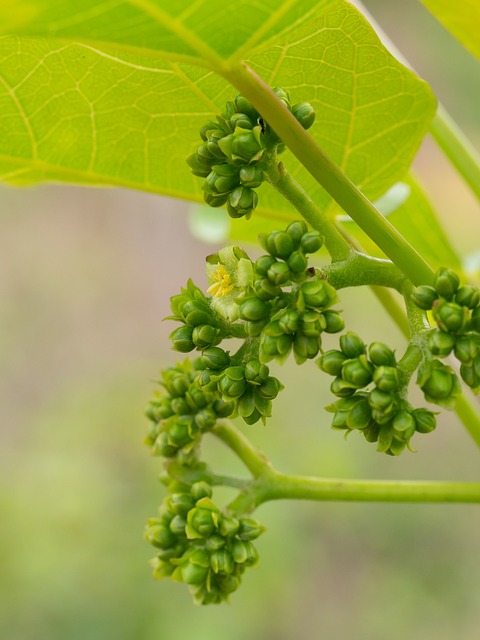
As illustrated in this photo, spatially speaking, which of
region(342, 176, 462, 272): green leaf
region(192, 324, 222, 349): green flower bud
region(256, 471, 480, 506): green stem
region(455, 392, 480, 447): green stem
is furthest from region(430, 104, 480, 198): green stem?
region(192, 324, 222, 349): green flower bud

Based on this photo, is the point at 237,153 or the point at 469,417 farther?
the point at 469,417

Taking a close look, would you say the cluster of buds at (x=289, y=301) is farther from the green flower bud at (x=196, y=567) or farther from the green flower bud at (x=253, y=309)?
the green flower bud at (x=196, y=567)

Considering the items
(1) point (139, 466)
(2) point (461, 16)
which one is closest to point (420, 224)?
(2) point (461, 16)

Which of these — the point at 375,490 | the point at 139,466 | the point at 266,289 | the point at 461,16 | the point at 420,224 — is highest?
the point at 139,466

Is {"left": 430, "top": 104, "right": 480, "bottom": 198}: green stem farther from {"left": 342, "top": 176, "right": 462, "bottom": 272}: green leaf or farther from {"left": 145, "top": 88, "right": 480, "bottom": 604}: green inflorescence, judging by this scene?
{"left": 145, "top": 88, "right": 480, "bottom": 604}: green inflorescence

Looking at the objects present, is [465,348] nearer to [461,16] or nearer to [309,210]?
[309,210]

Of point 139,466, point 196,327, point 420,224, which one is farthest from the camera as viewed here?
point 139,466
